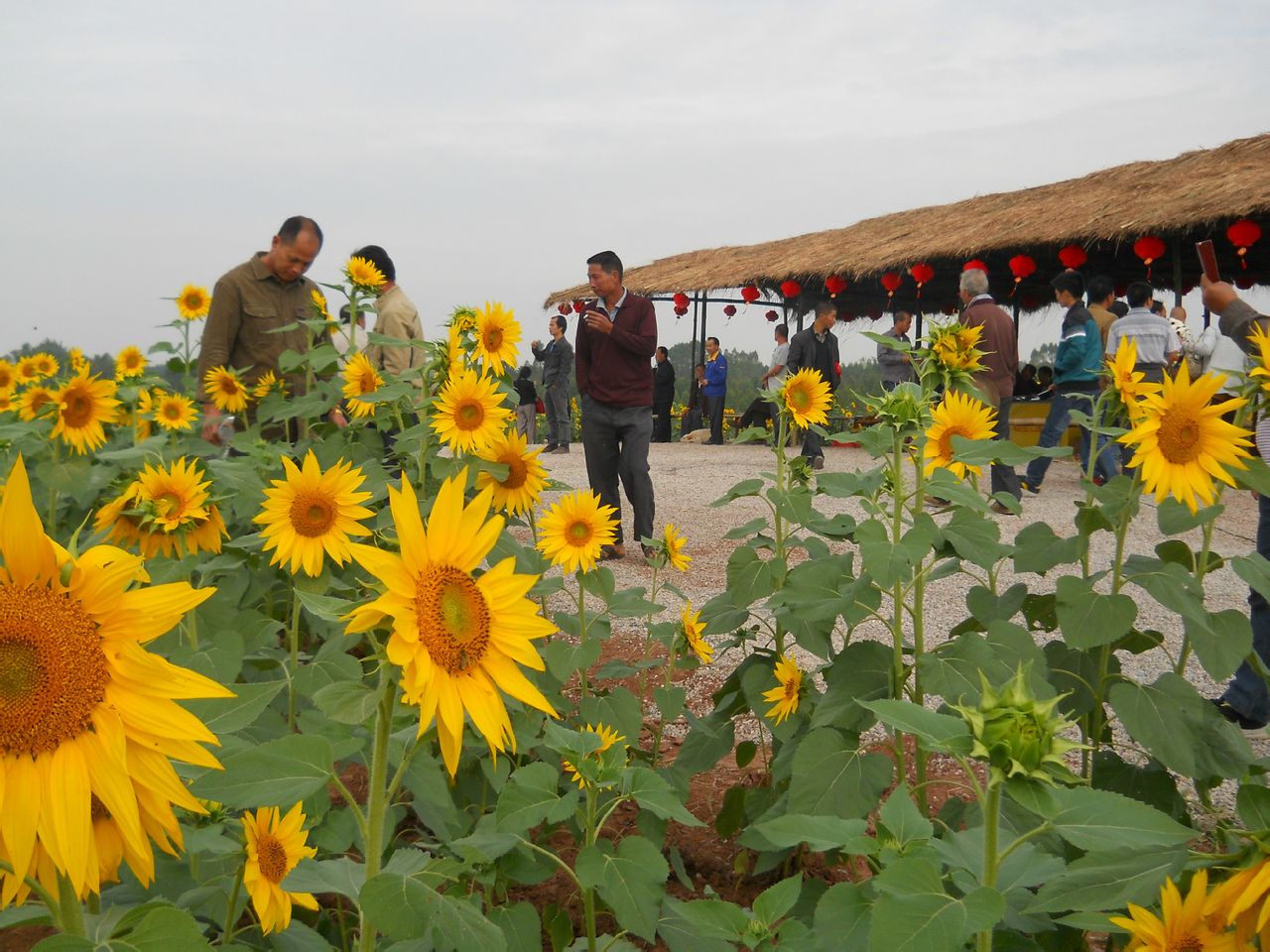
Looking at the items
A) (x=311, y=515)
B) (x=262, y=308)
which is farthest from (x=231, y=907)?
(x=262, y=308)

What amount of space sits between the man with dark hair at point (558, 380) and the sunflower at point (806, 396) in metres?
8.75

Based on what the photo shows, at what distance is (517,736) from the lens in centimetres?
161

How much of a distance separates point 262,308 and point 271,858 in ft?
9.48

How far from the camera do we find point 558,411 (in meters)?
12.4

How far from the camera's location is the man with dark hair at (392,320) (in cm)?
398

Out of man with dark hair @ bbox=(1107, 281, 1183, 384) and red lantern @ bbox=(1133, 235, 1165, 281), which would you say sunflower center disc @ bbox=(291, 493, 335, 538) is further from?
red lantern @ bbox=(1133, 235, 1165, 281)

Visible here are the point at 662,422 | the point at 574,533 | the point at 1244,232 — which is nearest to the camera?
the point at 574,533

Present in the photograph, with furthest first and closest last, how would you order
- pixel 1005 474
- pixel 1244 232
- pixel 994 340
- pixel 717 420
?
1. pixel 717 420
2. pixel 1244 232
3. pixel 994 340
4. pixel 1005 474

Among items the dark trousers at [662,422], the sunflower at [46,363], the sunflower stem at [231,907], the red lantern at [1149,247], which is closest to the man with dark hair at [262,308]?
the sunflower at [46,363]

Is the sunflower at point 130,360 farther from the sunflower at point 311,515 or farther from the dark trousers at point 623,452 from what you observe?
the sunflower at point 311,515

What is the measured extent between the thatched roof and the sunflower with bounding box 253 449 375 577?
956 cm

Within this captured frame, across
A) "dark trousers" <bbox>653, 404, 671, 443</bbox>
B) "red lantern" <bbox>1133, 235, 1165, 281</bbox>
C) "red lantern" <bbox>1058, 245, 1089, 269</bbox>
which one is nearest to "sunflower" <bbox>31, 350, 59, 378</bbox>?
"red lantern" <bbox>1133, 235, 1165, 281</bbox>

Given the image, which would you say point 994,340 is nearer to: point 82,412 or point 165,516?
point 82,412

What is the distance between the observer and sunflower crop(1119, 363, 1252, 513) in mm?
1517
